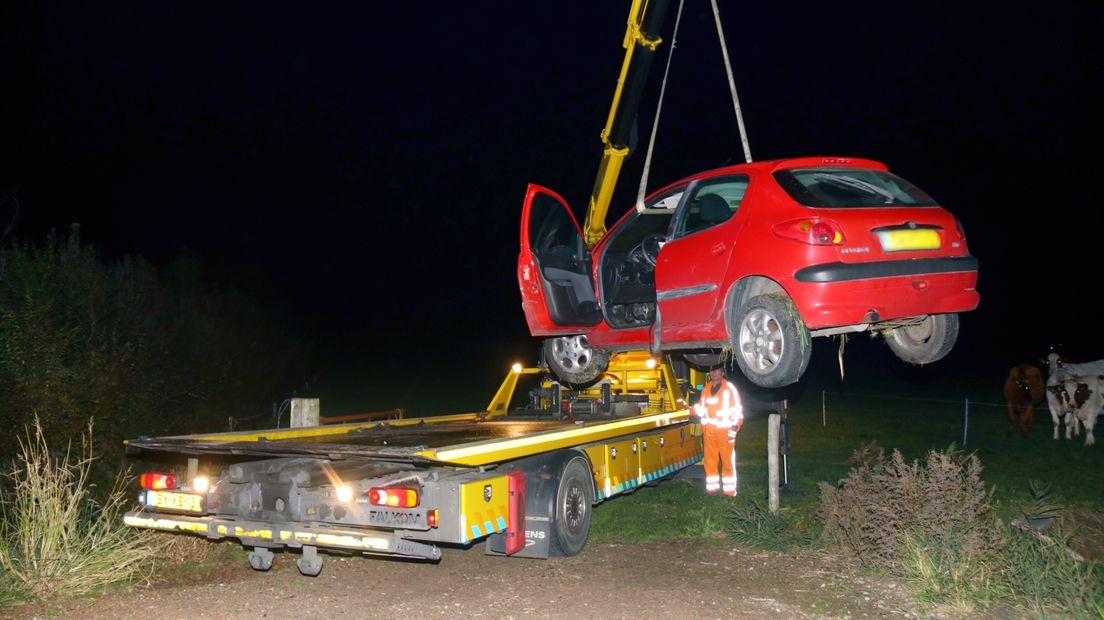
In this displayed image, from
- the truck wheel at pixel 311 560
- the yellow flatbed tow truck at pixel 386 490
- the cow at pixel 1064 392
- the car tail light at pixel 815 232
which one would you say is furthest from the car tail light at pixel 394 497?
the cow at pixel 1064 392

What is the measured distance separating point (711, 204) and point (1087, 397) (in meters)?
13.0

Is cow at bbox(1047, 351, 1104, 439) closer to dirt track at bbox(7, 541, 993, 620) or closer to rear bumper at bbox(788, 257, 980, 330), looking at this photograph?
dirt track at bbox(7, 541, 993, 620)

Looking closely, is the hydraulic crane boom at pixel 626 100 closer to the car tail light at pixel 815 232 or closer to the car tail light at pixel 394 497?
the car tail light at pixel 815 232

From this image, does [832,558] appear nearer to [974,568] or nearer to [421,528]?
[974,568]

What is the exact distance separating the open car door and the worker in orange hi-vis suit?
8.68ft

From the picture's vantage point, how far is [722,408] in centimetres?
998

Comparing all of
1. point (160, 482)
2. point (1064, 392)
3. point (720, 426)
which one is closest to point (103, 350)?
point (160, 482)

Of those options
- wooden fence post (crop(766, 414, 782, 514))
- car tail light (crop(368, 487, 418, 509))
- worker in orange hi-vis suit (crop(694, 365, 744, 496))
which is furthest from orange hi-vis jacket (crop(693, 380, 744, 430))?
car tail light (crop(368, 487, 418, 509))

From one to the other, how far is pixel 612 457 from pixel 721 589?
83.7 inches

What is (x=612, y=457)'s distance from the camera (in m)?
8.57

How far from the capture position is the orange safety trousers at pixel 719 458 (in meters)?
9.90

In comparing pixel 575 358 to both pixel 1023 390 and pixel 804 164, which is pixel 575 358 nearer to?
pixel 804 164

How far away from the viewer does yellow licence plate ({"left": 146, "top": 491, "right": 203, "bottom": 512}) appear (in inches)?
255

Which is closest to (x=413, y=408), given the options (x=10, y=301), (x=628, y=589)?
(x=10, y=301)
